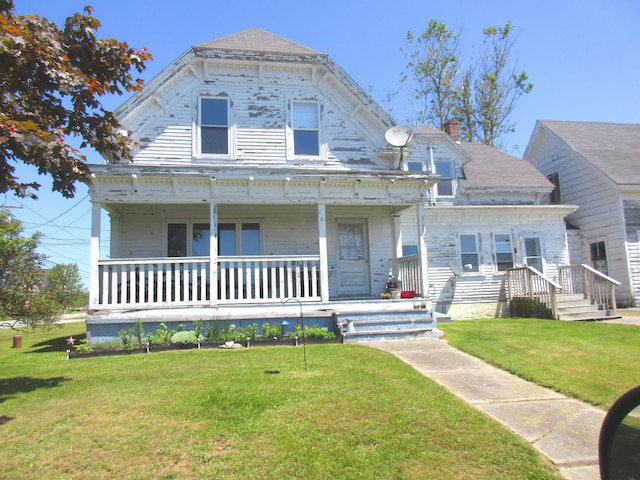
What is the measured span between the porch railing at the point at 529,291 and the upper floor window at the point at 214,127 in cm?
1074

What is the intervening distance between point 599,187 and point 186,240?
52.3 feet

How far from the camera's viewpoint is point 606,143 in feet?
64.1

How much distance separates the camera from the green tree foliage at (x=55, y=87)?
4.97 m

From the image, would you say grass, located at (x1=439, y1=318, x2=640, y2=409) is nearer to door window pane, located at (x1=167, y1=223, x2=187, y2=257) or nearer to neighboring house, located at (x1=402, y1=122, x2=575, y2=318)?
neighboring house, located at (x1=402, y1=122, x2=575, y2=318)

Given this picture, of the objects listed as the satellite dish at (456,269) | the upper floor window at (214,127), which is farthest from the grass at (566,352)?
the upper floor window at (214,127)

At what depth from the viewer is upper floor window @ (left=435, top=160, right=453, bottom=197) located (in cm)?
1722

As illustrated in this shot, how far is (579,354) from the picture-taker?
24.7 ft

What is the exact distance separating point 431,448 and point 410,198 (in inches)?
347

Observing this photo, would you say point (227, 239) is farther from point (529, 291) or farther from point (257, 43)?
point (529, 291)

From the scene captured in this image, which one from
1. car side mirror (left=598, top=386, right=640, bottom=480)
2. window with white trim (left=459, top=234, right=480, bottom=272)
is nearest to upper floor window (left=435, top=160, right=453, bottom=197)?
window with white trim (left=459, top=234, right=480, bottom=272)

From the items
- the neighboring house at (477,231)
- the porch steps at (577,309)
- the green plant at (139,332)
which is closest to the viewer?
the green plant at (139,332)

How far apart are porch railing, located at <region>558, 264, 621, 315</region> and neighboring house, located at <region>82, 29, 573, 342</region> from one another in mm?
4019

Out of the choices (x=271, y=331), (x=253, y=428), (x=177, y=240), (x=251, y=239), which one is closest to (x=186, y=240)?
(x=177, y=240)

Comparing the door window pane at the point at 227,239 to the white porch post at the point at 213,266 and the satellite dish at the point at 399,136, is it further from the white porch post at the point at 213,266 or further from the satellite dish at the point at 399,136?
the satellite dish at the point at 399,136
